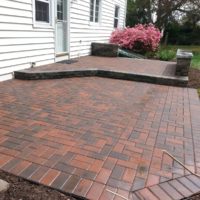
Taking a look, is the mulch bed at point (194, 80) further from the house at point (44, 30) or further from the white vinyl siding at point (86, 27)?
the white vinyl siding at point (86, 27)

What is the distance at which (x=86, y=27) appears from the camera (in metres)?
9.77

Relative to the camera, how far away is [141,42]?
1200 centimetres

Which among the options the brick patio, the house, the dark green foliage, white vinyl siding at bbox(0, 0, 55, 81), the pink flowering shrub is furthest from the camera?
the dark green foliage

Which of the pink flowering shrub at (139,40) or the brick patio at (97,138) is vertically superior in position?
the pink flowering shrub at (139,40)

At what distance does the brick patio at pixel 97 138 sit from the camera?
7.28 ft

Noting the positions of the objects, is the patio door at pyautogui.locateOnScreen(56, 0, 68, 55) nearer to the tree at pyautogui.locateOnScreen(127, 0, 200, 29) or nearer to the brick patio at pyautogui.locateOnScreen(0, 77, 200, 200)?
the brick patio at pyautogui.locateOnScreen(0, 77, 200, 200)

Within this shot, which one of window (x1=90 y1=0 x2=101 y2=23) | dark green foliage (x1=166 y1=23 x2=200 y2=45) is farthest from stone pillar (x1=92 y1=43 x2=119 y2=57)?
dark green foliage (x1=166 y1=23 x2=200 y2=45)

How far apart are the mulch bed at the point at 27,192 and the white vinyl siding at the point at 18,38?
373cm

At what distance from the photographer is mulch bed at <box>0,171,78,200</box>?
1955mm

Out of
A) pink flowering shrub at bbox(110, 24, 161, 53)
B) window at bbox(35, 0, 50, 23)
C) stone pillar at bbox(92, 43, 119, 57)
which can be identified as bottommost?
stone pillar at bbox(92, 43, 119, 57)

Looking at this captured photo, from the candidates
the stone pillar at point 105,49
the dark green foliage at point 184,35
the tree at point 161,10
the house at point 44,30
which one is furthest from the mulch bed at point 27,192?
the dark green foliage at point 184,35

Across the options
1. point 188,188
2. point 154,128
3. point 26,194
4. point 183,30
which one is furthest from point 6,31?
point 183,30

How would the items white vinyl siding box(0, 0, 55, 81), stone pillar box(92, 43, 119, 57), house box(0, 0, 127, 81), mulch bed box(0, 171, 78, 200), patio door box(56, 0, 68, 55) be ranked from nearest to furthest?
mulch bed box(0, 171, 78, 200)
white vinyl siding box(0, 0, 55, 81)
house box(0, 0, 127, 81)
patio door box(56, 0, 68, 55)
stone pillar box(92, 43, 119, 57)

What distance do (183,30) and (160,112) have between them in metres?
20.3
